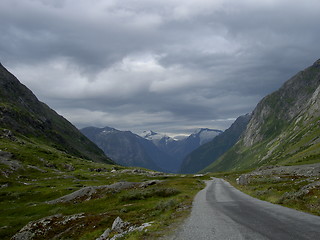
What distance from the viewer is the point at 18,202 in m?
66.6

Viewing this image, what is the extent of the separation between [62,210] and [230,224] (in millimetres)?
42180

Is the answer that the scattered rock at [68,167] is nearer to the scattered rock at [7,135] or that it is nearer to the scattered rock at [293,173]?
the scattered rock at [7,135]

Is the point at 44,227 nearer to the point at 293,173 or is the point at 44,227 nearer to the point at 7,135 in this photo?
the point at 293,173

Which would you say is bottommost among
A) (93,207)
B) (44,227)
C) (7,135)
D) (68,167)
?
(93,207)

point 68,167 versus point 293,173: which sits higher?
point 293,173

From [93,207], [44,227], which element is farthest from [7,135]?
[44,227]

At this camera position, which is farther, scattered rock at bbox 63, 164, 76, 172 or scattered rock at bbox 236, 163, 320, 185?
scattered rock at bbox 63, 164, 76, 172

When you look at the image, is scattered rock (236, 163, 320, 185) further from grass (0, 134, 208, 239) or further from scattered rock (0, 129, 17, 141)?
scattered rock (0, 129, 17, 141)

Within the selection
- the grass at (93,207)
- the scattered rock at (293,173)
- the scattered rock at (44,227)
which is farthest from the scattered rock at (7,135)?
the scattered rock at (44,227)

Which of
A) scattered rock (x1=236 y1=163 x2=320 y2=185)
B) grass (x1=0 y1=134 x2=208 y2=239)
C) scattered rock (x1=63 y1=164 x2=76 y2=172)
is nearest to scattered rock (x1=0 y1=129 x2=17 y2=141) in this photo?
scattered rock (x1=63 y1=164 x2=76 y2=172)

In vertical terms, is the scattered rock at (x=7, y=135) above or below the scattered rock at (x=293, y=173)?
above

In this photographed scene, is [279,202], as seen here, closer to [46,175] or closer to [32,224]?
[32,224]

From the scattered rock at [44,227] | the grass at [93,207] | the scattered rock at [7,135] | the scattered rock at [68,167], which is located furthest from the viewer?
the scattered rock at [7,135]

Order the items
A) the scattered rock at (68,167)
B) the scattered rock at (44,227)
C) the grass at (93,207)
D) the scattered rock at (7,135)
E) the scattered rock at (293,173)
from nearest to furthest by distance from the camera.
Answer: the grass at (93,207) → the scattered rock at (44,227) → the scattered rock at (293,173) → the scattered rock at (68,167) → the scattered rock at (7,135)
